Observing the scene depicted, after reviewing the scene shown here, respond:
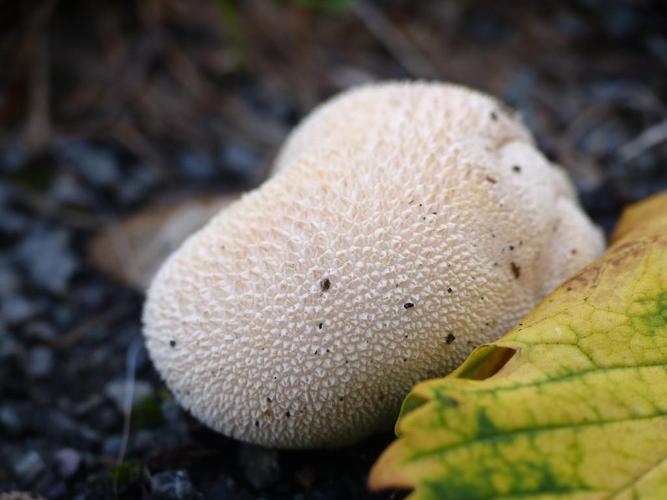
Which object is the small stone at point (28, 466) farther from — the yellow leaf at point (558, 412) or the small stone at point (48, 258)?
the yellow leaf at point (558, 412)

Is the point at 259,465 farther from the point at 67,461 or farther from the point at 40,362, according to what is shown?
the point at 40,362

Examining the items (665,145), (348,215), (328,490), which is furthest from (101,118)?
(665,145)

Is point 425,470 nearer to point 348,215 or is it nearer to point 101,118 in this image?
point 348,215

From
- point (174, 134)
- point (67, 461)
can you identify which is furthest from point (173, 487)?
point (174, 134)

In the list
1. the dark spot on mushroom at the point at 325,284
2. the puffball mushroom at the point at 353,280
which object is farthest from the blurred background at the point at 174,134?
the dark spot on mushroom at the point at 325,284

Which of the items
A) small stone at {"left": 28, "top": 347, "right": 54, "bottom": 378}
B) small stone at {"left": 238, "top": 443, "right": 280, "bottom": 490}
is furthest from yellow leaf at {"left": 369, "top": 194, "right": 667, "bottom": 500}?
small stone at {"left": 28, "top": 347, "right": 54, "bottom": 378}
